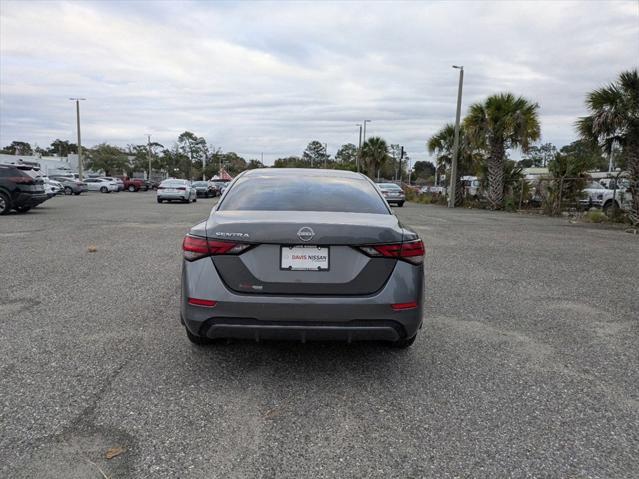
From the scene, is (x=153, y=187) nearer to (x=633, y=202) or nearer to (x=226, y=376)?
(x=633, y=202)

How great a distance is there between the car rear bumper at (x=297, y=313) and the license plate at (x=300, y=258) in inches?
7.7

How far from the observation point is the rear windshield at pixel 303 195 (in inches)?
153

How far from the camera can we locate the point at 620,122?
15.2m

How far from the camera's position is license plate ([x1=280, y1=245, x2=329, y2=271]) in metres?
3.31

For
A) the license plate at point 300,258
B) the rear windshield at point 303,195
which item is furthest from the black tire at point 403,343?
the rear windshield at point 303,195

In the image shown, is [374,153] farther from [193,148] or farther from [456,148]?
[193,148]

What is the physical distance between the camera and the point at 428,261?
28.5ft

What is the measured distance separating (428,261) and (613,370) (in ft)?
15.9

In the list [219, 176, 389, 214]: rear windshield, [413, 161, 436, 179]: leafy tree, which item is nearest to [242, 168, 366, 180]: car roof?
[219, 176, 389, 214]: rear windshield

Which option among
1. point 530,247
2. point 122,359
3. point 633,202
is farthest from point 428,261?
point 633,202

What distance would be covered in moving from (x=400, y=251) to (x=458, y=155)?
28099 mm

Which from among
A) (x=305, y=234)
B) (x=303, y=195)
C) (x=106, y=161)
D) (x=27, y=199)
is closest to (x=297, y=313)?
(x=305, y=234)

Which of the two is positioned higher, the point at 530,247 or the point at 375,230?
the point at 375,230

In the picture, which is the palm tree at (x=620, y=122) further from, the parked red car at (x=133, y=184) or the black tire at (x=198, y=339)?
the parked red car at (x=133, y=184)
